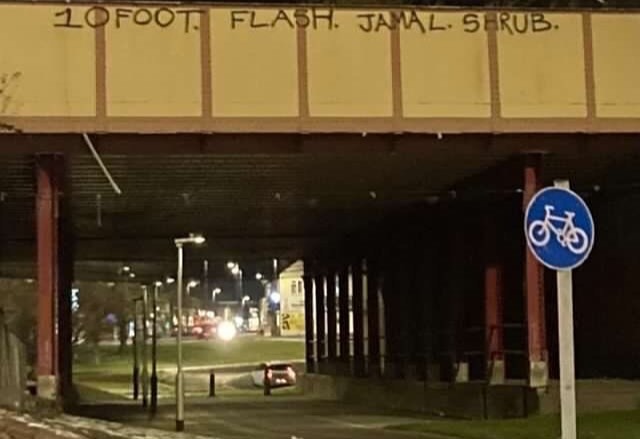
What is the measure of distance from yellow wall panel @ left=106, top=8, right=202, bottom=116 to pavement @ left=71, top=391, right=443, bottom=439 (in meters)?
7.05

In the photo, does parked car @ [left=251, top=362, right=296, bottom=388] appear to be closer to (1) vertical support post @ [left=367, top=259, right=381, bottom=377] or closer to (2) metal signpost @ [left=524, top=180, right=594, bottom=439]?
(1) vertical support post @ [left=367, top=259, right=381, bottom=377]

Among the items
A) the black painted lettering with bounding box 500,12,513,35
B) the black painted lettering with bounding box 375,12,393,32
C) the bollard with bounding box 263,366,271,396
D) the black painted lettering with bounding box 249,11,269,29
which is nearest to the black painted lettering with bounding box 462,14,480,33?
the black painted lettering with bounding box 500,12,513,35

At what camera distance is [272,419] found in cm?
4062

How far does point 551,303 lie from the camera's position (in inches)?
1690

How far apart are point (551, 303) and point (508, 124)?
1300 cm

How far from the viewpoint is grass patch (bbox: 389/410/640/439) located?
25487 mm

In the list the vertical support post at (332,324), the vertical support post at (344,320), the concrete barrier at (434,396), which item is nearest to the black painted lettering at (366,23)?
the concrete barrier at (434,396)

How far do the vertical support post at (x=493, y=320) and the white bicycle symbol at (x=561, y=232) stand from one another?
25.3m

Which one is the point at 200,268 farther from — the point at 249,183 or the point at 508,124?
the point at 508,124

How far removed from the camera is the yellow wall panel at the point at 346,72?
3042 centimetres

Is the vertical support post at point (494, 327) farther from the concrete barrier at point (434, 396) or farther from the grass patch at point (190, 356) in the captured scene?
the grass patch at point (190, 356)

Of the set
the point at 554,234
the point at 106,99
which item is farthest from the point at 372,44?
the point at 554,234

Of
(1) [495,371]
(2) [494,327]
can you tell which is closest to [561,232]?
(1) [495,371]

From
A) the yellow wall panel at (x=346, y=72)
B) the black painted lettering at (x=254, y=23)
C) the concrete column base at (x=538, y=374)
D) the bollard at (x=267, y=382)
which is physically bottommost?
the bollard at (x=267, y=382)
